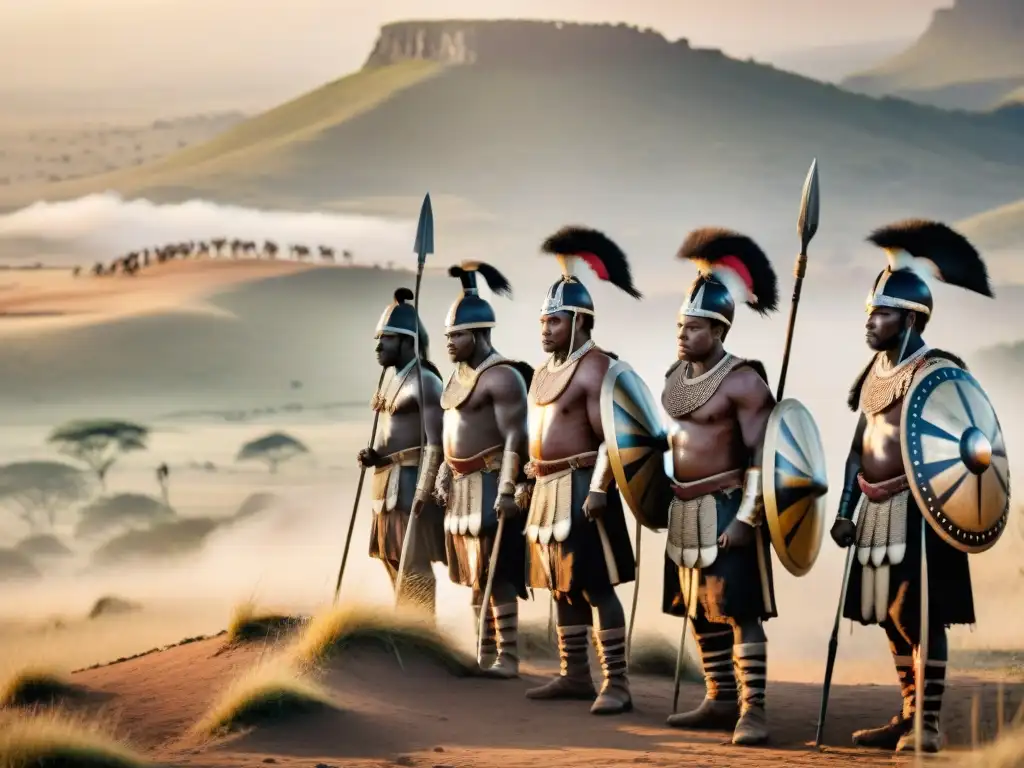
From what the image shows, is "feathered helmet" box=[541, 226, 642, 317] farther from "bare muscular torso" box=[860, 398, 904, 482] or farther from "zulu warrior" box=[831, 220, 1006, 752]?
"bare muscular torso" box=[860, 398, 904, 482]

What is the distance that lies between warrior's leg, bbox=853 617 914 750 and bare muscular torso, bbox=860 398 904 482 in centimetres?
67

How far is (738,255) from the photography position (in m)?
8.95

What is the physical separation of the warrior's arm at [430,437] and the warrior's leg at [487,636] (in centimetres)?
67

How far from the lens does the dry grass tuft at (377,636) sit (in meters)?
10.0

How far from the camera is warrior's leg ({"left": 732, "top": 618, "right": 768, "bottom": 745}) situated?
8.59 m

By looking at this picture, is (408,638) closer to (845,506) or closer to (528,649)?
(528,649)

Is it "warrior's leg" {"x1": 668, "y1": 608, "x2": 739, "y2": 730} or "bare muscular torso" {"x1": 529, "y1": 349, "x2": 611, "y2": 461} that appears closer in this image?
"warrior's leg" {"x1": 668, "y1": 608, "x2": 739, "y2": 730}

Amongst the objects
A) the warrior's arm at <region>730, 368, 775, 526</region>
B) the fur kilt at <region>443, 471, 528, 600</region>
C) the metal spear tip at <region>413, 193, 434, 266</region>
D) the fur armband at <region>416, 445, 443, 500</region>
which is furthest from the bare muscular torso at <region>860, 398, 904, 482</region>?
the metal spear tip at <region>413, 193, 434, 266</region>

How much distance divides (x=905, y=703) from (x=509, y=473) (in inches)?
101

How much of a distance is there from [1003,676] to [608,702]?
2679 mm

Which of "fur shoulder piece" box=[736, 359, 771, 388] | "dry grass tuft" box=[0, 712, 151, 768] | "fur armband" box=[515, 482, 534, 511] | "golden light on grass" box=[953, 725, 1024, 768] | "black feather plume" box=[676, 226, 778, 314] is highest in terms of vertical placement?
"black feather plume" box=[676, 226, 778, 314]

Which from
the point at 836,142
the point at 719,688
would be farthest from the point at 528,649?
the point at 836,142

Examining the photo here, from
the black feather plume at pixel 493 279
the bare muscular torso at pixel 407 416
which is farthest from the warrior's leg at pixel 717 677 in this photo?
the bare muscular torso at pixel 407 416

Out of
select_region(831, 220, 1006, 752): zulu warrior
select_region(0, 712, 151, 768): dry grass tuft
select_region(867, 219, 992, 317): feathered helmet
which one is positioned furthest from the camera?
select_region(867, 219, 992, 317): feathered helmet
